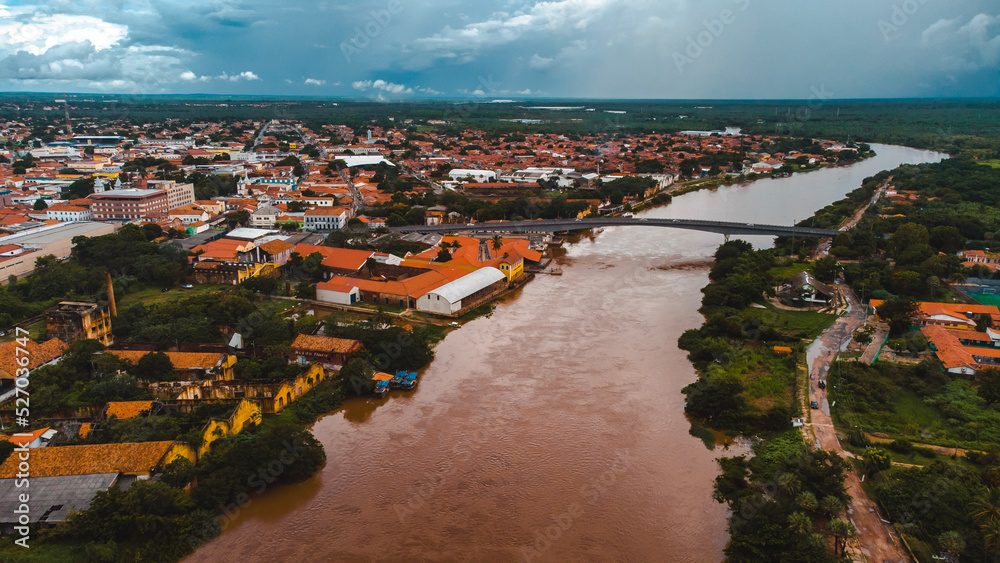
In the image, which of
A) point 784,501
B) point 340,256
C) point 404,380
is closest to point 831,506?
point 784,501

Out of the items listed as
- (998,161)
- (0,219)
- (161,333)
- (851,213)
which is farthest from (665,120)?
(161,333)

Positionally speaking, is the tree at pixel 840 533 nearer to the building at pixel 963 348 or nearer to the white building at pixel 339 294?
the building at pixel 963 348

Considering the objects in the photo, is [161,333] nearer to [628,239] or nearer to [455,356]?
[455,356]

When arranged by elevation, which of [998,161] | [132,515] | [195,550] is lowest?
[195,550]

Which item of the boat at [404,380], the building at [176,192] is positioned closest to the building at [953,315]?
the boat at [404,380]

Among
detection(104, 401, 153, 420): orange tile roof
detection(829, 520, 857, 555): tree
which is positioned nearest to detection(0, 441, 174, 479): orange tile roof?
detection(104, 401, 153, 420): orange tile roof

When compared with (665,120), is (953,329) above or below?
below

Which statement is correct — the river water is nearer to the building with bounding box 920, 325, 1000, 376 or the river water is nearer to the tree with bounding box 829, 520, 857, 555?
the tree with bounding box 829, 520, 857, 555
